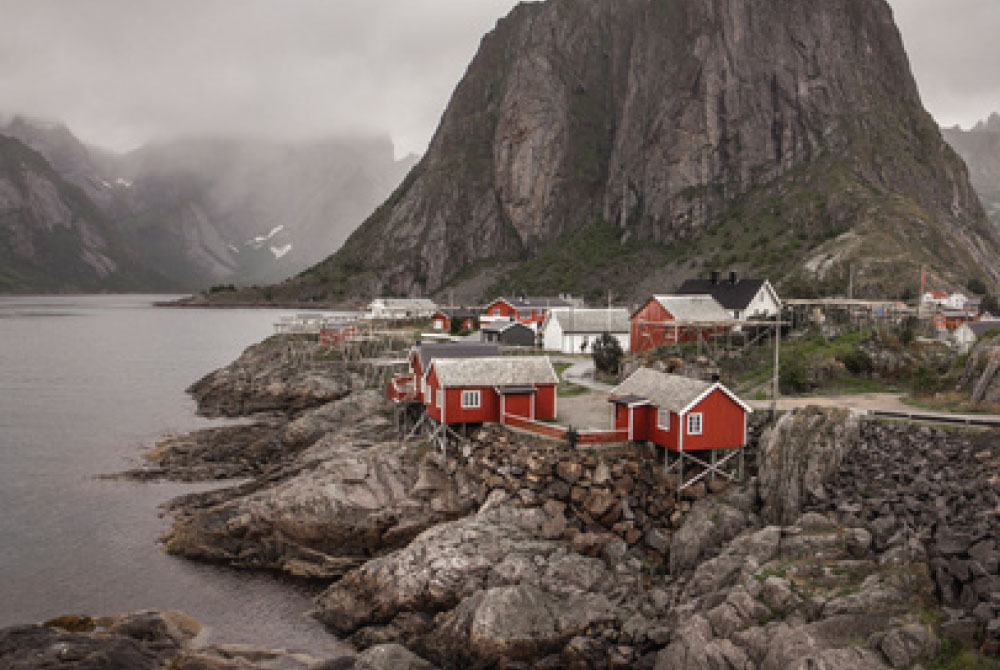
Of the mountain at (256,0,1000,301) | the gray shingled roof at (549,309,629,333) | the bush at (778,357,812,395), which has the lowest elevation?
the bush at (778,357,812,395)

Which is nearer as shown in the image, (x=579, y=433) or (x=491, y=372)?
(x=579, y=433)

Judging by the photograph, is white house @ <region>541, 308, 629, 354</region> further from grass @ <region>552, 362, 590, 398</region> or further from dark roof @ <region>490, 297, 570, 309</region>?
dark roof @ <region>490, 297, 570, 309</region>

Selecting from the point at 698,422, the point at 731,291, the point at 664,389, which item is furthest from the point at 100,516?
the point at 731,291

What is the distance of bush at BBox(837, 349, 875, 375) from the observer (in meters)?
42.0

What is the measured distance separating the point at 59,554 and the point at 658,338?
41.6m

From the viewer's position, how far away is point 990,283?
99.8 metres

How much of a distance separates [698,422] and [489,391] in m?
10.8

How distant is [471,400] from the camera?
3744 cm

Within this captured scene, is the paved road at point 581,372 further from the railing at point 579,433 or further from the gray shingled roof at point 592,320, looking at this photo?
the railing at point 579,433

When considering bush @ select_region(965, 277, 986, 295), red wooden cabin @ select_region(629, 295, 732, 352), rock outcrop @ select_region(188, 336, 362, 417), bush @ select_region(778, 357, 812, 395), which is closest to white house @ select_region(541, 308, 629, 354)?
red wooden cabin @ select_region(629, 295, 732, 352)

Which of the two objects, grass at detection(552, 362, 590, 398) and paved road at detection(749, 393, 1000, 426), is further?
grass at detection(552, 362, 590, 398)

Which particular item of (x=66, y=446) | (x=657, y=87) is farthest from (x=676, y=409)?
(x=657, y=87)

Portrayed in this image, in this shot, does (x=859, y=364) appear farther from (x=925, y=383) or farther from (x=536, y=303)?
(x=536, y=303)

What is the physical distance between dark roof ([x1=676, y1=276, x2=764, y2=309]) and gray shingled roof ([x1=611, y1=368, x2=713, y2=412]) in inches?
1114
